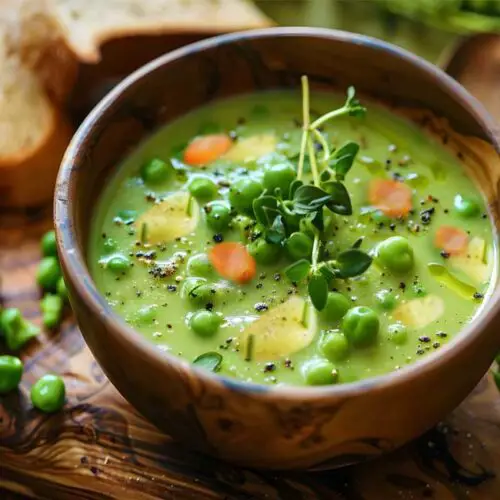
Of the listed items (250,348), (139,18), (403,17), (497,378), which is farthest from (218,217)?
(403,17)

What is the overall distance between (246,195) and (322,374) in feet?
1.24

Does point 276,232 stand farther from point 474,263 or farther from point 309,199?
point 474,263

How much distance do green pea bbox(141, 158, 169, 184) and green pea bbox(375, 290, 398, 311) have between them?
48cm

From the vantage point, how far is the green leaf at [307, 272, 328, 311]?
1466 mm

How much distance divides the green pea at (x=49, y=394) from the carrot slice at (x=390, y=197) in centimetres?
66

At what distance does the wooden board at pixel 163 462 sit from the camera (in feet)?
5.21

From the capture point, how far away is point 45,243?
1942 millimetres

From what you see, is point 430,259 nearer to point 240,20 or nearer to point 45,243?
point 45,243

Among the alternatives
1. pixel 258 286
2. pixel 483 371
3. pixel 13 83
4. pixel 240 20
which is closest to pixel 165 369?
pixel 258 286

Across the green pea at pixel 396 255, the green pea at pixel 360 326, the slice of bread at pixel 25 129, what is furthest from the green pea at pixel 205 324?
the slice of bread at pixel 25 129

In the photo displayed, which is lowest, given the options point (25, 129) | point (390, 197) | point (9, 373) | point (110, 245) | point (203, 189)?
point (9, 373)

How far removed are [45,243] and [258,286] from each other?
22.7 inches

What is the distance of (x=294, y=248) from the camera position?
155cm

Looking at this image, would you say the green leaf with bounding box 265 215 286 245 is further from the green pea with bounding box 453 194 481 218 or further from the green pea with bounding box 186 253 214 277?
the green pea with bounding box 453 194 481 218
